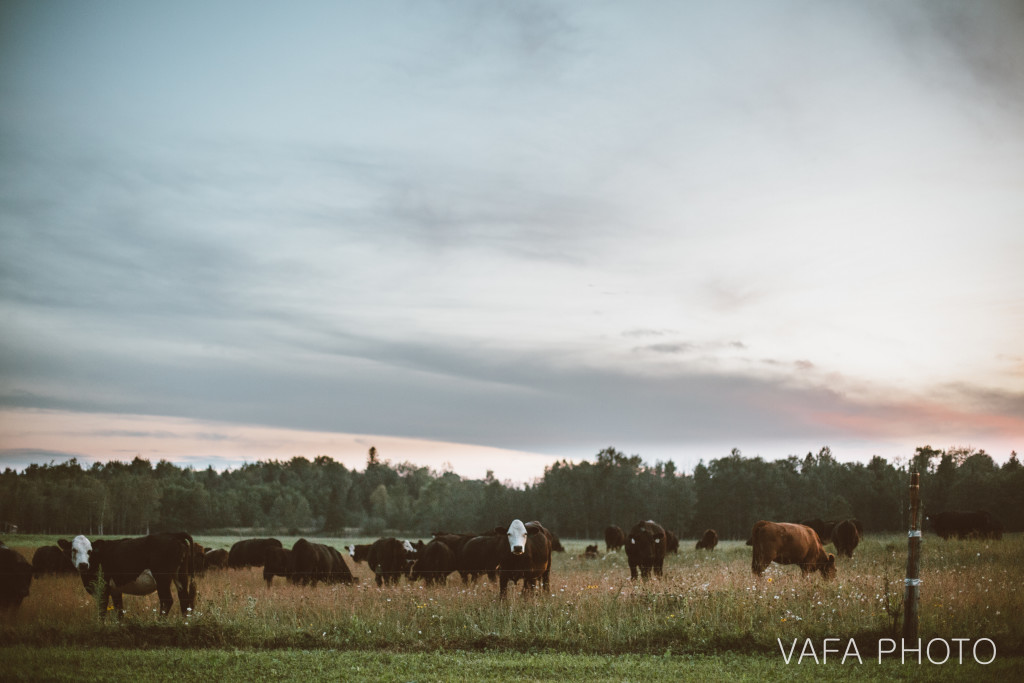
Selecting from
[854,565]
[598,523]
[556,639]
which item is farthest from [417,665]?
[598,523]

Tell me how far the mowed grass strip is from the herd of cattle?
330cm

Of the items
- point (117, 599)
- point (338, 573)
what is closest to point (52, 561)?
point (338, 573)

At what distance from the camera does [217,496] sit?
229ft

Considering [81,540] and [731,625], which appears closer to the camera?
[731,625]

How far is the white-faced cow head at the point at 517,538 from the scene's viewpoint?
1583 cm

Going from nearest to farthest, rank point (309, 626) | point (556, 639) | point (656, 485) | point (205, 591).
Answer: point (556, 639) < point (309, 626) < point (205, 591) < point (656, 485)

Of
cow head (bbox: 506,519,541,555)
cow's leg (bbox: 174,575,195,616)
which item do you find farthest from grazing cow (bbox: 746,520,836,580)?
cow's leg (bbox: 174,575,195,616)

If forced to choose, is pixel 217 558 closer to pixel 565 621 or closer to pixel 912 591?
pixel 565 621

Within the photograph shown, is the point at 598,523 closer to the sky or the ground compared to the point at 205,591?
closer to the ground

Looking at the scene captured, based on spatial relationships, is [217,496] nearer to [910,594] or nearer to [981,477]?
[981,477]

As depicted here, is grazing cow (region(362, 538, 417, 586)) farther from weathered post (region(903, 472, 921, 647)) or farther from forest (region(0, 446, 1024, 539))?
forest (region(0, 446, 1024, 539))

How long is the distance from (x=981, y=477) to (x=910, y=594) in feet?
132

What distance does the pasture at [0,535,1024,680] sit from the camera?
9680 mm

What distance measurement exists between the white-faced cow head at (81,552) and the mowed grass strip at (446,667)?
491cm
